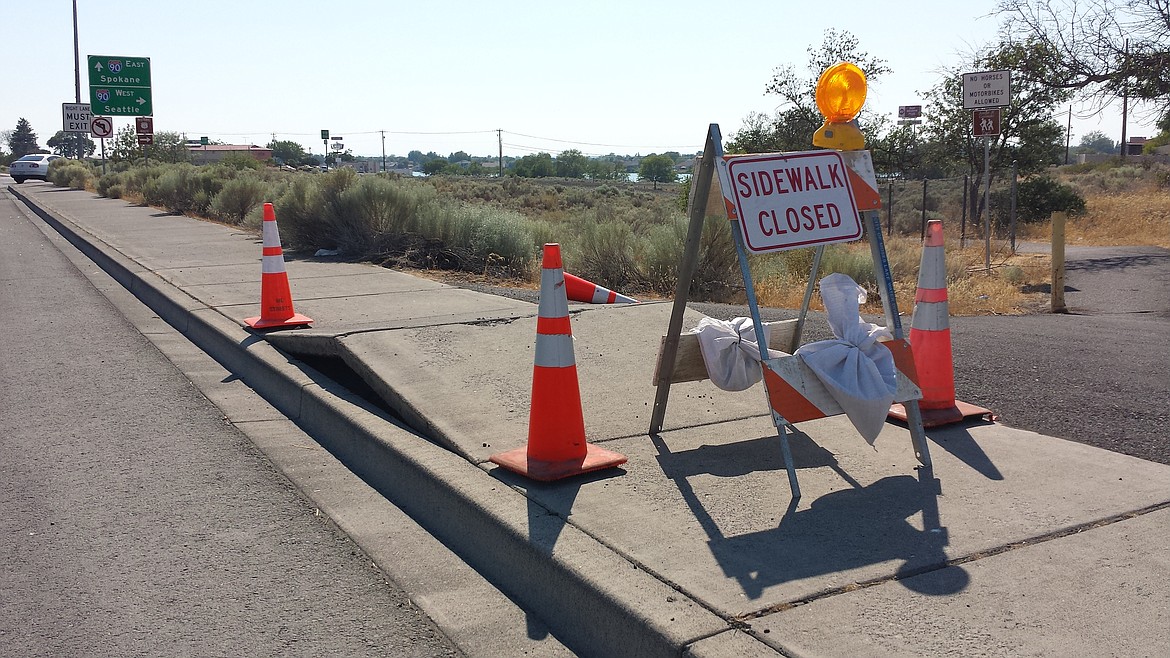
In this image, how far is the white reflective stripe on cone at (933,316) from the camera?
5383mm

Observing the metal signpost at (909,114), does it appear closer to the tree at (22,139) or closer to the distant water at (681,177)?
the distant water at (681,177)

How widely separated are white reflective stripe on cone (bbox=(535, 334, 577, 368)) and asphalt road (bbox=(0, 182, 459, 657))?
1145mm

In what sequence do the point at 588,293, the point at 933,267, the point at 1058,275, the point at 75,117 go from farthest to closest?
the point at 75,117, the point at 1058,275, the point at 588,293, the point at 933,267

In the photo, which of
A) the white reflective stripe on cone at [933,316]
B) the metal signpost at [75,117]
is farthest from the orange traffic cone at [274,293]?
the metal signpost at [75,117]

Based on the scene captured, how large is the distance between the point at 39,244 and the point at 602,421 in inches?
628

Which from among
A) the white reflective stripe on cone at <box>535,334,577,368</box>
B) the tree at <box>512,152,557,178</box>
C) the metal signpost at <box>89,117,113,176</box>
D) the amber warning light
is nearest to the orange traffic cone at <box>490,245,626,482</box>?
the white reflective stripe on cone at <box>535,334,577,368</box>

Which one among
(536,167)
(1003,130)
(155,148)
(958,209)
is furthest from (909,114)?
(536,167)

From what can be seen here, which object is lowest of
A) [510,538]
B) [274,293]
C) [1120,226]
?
[510,538]

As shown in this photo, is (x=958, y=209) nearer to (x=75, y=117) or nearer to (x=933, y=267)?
(x=933, y=267)

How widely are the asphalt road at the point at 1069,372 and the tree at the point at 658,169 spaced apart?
272ft

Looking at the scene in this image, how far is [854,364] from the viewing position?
445cm

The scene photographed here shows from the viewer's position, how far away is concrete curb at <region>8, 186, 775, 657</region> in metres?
3.13

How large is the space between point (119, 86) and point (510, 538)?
38009 millimetres

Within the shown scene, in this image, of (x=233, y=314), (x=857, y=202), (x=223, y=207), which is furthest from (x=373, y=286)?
(x=223, y=207)
